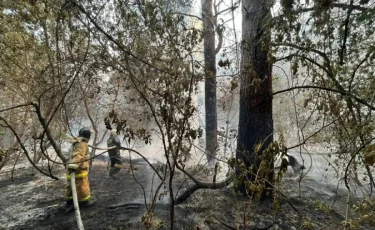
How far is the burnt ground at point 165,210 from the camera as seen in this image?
14.8ft

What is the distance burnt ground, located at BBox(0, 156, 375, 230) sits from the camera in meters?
4.51

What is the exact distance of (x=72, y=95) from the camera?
8719 millimetres

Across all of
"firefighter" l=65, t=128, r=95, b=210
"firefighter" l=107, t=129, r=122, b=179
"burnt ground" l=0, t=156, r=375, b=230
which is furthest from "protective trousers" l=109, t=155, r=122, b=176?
"firefighter" l=65, t=128, r=95, b=210

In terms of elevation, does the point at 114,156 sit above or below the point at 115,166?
above

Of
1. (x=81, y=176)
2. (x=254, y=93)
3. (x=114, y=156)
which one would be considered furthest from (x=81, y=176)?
(x=254, y=93)

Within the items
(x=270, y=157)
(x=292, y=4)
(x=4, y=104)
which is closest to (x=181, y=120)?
(x=270, y=157)

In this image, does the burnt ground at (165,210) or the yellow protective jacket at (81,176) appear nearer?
the burnt ground at (165,210)

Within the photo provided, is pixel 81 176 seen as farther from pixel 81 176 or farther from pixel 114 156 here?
pixel 114 156

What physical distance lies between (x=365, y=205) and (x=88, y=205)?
16.5ft

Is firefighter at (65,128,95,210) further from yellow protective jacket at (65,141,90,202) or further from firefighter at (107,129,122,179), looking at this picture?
firefighter at (107,129,122,179)

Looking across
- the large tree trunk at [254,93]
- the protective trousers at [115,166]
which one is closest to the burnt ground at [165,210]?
the large tree trunk at [254,93]

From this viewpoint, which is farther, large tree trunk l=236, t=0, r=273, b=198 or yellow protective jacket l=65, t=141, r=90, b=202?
yellow protective jacket l=65, t=141, r=90, b=202

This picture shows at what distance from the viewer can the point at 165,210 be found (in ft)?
16.5

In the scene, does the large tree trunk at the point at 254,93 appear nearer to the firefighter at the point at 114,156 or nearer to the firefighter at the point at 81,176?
the firefighter at the point at 81,176
